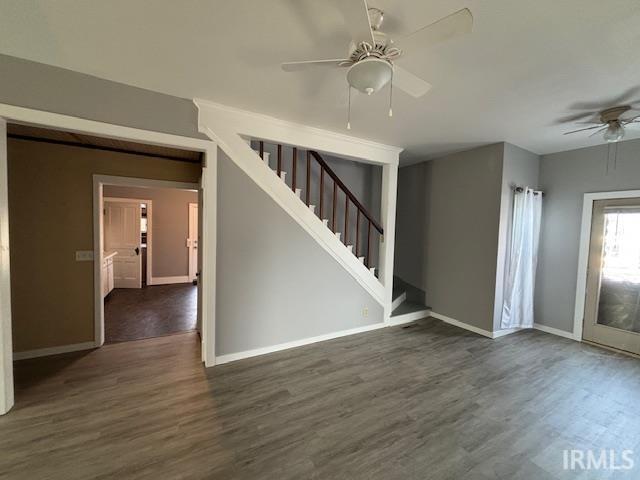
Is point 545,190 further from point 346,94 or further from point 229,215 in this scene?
point 229,215

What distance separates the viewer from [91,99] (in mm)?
2113

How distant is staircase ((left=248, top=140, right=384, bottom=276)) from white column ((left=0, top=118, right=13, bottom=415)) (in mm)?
2319

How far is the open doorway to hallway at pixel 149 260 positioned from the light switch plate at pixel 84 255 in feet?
3.85

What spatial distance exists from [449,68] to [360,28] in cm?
96

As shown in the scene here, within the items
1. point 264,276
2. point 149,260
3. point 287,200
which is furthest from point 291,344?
point 149,260

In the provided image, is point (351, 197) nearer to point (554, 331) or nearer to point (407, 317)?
point (407, 317)

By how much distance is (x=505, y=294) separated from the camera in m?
3.65

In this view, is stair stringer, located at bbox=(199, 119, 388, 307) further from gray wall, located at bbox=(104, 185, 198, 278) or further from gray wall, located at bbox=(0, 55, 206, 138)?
gray wall, located at bbox=(104, 185, 198, 278)

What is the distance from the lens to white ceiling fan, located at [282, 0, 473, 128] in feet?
3.91

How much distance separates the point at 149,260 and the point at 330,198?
4749mm

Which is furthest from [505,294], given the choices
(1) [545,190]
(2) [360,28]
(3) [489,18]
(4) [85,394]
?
(4) [85,394]

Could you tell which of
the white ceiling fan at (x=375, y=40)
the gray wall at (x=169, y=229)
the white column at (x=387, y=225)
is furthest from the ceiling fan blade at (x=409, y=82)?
the gray wall at (x=169, y=229)

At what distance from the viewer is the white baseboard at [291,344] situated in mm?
2836

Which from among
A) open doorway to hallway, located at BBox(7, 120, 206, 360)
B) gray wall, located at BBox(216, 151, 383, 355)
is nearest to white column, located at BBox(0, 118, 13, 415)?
open doorway to hallway, located at BBox(7, 120, 206, 360)
